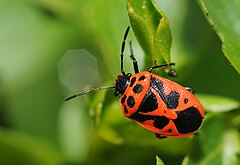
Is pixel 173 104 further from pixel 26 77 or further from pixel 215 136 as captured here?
pixel 26 77

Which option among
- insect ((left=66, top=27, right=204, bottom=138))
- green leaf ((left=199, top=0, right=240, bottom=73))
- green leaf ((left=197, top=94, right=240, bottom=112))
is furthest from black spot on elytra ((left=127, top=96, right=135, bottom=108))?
green leaf ((left=199, top=0, right=240, bottom=73))

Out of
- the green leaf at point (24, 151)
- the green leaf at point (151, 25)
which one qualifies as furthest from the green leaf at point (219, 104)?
the green leaf at point (24, 151)

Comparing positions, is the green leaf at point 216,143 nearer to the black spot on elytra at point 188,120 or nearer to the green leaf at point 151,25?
the black spot on elytra at point 188,120

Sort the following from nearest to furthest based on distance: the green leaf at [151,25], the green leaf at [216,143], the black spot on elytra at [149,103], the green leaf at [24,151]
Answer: the green leaf at [151,25], the green leaf at [216,143], the black spot on elytra at [149,103], the green leaf at [24,151]

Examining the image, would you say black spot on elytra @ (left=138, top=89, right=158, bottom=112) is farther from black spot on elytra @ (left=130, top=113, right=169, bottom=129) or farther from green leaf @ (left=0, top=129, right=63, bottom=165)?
green leaf @ (left=0, top=129, right=63, bottom=165)

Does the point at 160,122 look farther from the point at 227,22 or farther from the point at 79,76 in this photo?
the point at 79,76

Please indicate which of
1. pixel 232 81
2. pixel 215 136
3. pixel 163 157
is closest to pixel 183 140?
pixel 215 136
